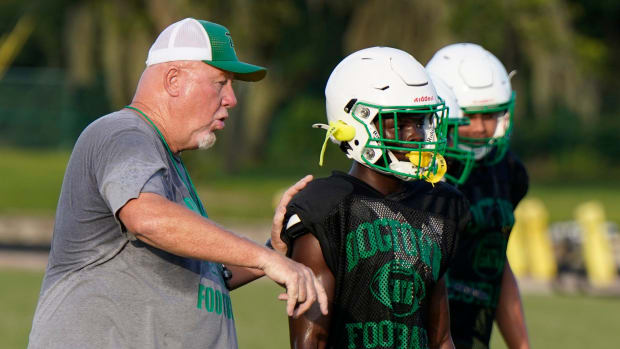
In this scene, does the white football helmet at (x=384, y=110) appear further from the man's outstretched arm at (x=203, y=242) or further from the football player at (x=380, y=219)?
the man's outstretched arm at (x=203, y=242)

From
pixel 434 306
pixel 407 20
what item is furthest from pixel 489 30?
pixel 434 306

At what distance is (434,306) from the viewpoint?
4211 millimetres

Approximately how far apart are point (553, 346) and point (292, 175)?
19990 mm

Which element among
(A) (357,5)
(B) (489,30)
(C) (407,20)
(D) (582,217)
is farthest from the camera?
(A) (357,5)

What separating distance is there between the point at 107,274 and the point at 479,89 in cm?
246

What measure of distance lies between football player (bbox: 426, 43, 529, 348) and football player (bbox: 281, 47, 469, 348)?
3.22ft

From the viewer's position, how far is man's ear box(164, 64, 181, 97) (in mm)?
3801

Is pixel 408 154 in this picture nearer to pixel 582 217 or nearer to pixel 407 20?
pixel 582 217

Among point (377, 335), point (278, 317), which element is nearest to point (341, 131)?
point (377, 335)

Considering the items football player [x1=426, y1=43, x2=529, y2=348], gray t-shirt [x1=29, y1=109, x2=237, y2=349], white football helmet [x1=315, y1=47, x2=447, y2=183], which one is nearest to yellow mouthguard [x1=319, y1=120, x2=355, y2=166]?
white football helmet [x1=315, y1=47, x2=447, y2=183]

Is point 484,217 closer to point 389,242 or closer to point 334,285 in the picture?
point 389,242

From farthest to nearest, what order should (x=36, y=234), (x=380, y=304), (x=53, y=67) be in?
(x=53, y=67) < (x=36, y=234) < (x=380, y=304)

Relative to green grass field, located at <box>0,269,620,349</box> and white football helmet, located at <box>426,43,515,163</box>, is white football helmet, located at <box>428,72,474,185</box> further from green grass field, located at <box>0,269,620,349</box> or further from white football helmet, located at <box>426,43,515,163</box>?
green grass field, located at <box>0,269,620,349</box>

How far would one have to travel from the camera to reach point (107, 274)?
3.60 meters
